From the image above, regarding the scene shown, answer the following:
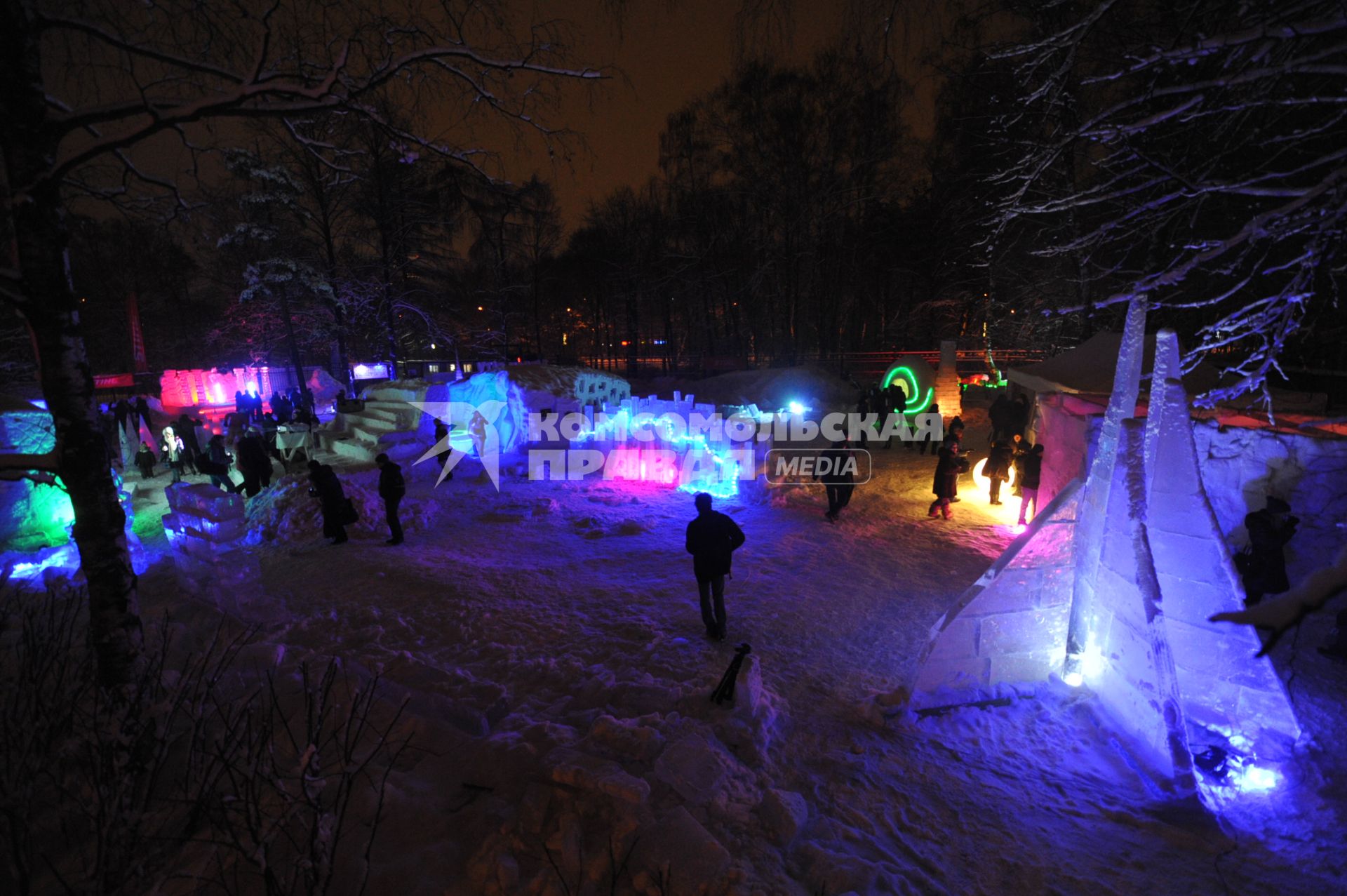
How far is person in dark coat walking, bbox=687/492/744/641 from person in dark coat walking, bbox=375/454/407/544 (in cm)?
470

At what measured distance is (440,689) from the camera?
4.23 meters

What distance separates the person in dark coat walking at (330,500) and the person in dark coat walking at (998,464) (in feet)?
34.3

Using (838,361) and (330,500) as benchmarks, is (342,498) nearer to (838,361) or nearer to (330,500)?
(330,500)

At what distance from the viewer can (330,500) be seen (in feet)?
24.8

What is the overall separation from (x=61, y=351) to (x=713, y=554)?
14.6 feet

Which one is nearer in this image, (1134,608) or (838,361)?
(1134,608)

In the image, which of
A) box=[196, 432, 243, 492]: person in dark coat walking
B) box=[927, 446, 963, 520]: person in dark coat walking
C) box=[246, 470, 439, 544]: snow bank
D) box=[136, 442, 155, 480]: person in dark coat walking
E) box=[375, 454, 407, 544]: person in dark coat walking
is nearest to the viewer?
box=[375, 454, 407, 544]: person in dark coat walking

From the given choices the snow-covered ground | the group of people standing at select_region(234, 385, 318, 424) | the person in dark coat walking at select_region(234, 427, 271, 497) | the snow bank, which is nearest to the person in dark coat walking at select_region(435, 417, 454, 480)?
the snow bank

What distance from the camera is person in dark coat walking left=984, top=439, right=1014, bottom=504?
9422 millimetres

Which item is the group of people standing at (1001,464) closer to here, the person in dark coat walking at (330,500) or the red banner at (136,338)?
the person in dark coat walking at (330,500)

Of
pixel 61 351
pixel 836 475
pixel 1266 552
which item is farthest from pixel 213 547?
pixel 1266 552

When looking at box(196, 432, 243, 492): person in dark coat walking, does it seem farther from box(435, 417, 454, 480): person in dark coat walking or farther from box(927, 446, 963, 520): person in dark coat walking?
box(927, 446, 963, 520): person in dark coat walking

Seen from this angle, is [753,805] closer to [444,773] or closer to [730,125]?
[444,773]

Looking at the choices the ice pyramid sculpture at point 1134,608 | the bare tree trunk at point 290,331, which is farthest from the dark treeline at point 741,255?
the ice pyramid sculpture at point 1134,608
